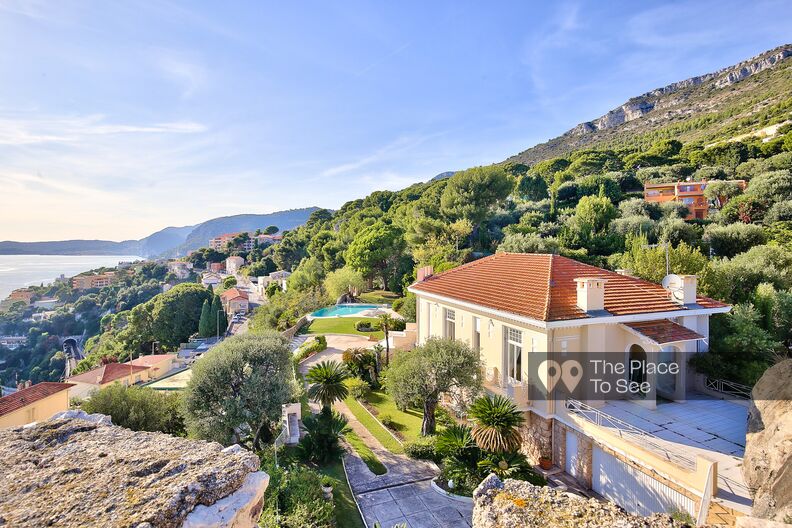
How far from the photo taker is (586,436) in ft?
35.6

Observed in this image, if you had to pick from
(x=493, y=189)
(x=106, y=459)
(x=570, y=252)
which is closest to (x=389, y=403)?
(x=106, y=459)

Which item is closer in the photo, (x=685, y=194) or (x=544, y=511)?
(x=544, y=511)

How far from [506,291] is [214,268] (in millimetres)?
115912

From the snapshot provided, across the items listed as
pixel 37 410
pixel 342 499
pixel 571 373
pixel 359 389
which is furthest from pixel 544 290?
pixel 37 410

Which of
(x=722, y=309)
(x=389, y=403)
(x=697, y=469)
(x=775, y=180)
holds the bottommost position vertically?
(x=389, y=403)

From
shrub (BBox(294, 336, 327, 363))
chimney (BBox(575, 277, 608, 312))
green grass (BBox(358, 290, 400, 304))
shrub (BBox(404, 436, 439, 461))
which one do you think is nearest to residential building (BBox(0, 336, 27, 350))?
green grass (BBox(358, 290, 400, 304))

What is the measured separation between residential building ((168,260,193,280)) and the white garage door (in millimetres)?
118226

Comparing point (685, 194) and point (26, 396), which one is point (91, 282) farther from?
point (685, 194)

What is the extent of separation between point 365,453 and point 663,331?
407 inches

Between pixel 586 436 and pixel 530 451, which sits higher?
pixel 586 436

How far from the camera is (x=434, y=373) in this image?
1302cm

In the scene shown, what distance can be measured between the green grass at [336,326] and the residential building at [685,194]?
37.3m

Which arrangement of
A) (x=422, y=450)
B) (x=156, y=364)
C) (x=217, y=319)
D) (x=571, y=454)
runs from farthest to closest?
(x=217, y=319) → (x=156, y=364) → (x=422, y=450) → (x=571, y=454)

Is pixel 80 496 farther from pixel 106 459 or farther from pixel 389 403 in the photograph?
pixel 389 403
